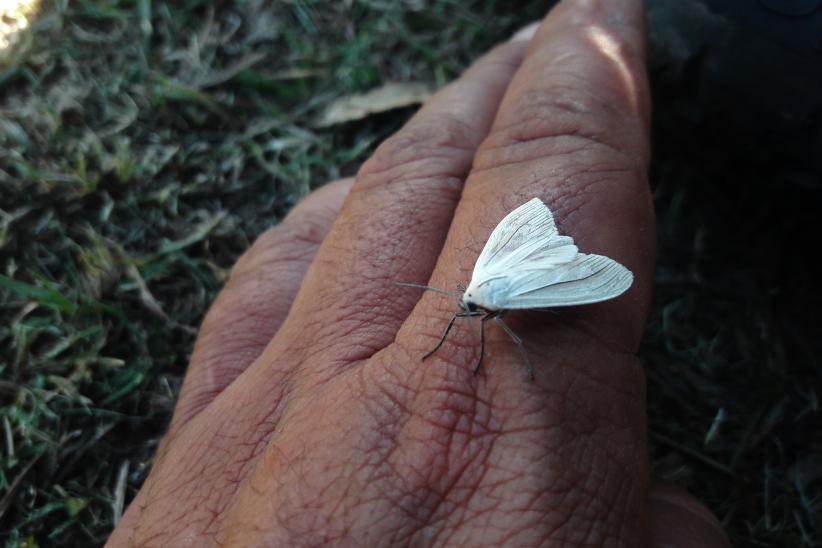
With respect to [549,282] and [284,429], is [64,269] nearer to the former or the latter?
[284,429]

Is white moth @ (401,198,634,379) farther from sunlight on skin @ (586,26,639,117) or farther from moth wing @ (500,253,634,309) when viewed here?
sunlight on skin @ (586,26,639,117)

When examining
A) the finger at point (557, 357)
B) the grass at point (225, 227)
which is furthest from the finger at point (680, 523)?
the grass at point (225, 227)

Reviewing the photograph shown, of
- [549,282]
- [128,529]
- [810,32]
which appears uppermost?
[810,32]

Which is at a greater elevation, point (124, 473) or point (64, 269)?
point (64, 269)

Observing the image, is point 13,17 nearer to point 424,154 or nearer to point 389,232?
point 424,154

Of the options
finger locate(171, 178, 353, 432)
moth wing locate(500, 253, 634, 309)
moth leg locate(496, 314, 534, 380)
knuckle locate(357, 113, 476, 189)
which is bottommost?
finger locate(171, 178, 353, 432)

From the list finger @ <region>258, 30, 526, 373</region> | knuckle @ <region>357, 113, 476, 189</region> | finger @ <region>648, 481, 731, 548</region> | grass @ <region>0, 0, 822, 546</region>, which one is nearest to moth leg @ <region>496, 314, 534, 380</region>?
finger @ <region>258, 30, 526, 373</region>

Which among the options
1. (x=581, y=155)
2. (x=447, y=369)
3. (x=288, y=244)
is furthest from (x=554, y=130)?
(x=288, y=244)

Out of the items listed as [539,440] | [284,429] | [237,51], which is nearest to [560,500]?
[539,440]
